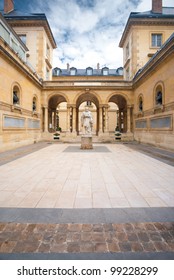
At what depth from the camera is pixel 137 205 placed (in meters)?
3.30

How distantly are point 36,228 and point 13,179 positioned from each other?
2.93 m

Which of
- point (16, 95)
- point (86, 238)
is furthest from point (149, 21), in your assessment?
point (86, 238)

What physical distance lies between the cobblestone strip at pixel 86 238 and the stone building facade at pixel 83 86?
9568mm

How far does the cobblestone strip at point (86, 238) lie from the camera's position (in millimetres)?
2070

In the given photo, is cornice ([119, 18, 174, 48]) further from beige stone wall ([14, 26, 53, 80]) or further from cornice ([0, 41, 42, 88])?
cornice ([0, 41, 42, 88])

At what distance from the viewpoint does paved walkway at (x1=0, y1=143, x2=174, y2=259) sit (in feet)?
6.77

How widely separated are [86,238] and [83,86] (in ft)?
64.9

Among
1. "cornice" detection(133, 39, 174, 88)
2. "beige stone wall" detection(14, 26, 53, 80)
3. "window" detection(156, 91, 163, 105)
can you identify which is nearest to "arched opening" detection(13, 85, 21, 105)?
"beige stone wall" detection(14, 26, 53, 80)

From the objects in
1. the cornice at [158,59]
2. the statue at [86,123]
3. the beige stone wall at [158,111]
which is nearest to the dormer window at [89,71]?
the beige stone wall at [158,111]

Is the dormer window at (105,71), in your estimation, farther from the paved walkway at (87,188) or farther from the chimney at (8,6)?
the paved walkway at (87,188)

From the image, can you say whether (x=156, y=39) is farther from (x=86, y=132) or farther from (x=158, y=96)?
(x=86, y=132)

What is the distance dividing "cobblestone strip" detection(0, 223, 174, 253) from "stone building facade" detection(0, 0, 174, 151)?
9568 millimetres

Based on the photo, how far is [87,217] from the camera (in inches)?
112
